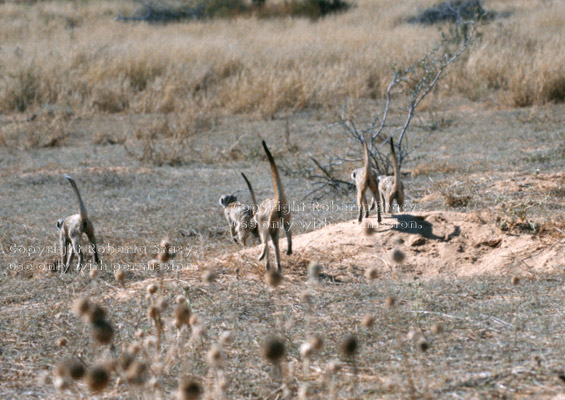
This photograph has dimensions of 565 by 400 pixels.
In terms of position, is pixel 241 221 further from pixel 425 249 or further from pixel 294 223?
pixel 425 249

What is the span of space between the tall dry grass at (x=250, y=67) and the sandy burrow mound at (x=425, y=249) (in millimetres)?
7442

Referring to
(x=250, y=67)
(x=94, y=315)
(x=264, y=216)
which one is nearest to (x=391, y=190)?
(x=264, y=216)

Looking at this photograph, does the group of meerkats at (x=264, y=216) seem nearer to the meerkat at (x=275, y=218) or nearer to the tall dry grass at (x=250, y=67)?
the meerkat at (x=275, y=218)

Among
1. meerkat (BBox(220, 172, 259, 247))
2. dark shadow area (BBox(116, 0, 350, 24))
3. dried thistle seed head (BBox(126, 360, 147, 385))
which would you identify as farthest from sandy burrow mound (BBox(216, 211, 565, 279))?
dark shadow area (BBox(116, 0, 350, 24))

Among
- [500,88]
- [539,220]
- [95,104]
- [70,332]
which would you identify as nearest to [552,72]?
[500,88]

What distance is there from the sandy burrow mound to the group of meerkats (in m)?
0.18

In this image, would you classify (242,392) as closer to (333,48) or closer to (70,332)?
(70,332)

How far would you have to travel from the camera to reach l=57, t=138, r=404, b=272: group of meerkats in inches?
166

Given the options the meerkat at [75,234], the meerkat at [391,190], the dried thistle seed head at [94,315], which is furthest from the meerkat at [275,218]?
the dried thistle seed head at [94,315]

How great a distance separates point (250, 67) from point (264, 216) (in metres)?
10.6

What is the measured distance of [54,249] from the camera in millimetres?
5910

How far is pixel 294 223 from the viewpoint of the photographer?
6.53 metres

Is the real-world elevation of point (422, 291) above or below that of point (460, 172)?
above

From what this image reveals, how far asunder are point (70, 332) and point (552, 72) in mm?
10692
